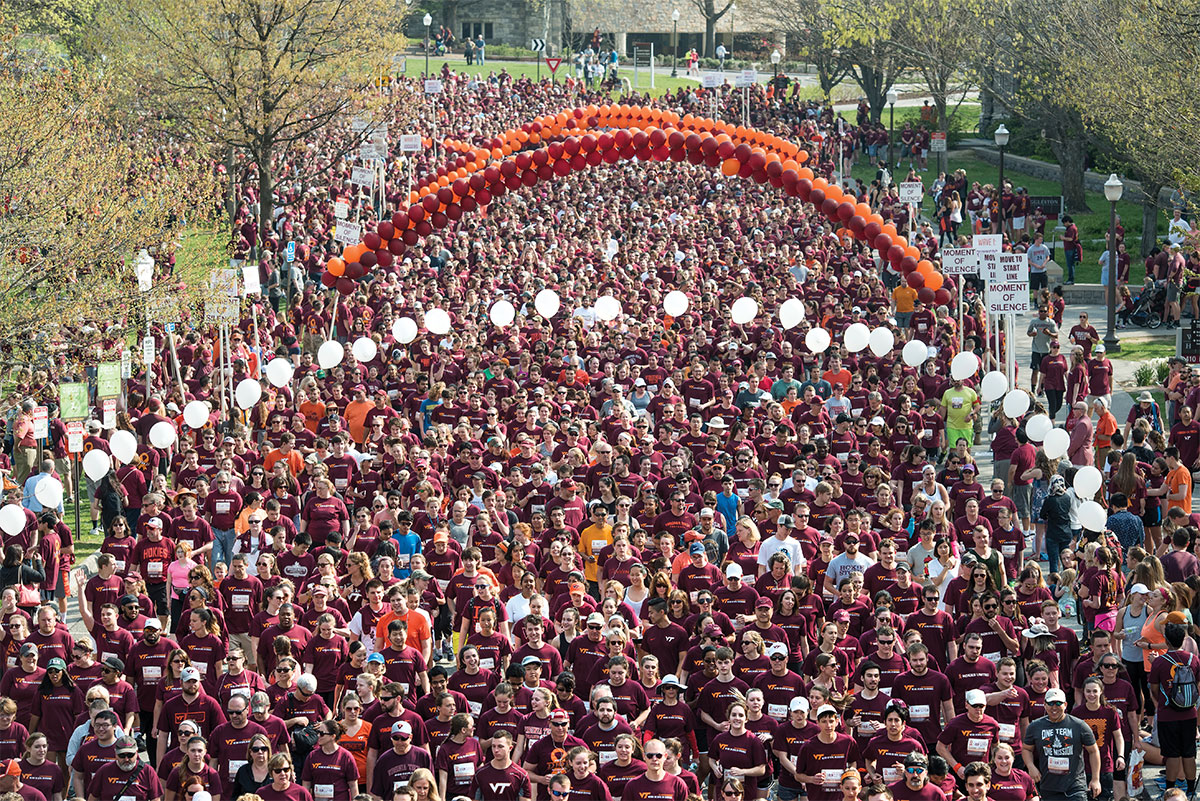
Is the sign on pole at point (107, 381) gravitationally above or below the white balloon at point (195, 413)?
above

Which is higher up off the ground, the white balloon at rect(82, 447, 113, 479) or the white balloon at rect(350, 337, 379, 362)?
the white balloon at rect(350, 337, 379, 362)

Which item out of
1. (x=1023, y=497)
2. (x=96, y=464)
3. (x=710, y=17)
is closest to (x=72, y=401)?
(x=96, y=464)

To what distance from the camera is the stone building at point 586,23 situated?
89312 mm

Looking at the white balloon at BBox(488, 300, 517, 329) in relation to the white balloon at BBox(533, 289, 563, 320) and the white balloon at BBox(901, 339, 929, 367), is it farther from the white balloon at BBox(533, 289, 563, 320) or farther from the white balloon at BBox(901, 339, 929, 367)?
the white balloon at BBox(901, 339, 929, 367)

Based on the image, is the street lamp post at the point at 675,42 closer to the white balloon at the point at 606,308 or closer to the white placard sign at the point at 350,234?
the white balloon at the point at 606,308

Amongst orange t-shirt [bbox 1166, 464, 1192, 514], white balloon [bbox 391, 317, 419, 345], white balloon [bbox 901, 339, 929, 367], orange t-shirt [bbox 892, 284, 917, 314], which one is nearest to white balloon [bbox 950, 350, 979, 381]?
white balloon [bbox 901, 339, 929, 367]

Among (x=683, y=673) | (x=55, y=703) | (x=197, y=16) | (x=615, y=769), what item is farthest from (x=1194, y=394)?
(x=197, y=16)

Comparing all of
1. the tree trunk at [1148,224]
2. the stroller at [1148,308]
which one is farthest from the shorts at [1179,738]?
the tree trunk at [1148,224]

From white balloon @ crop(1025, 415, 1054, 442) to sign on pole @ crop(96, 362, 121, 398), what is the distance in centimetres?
991

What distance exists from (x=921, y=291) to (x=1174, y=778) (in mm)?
10655

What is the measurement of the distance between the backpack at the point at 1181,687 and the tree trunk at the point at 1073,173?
32.4 meters

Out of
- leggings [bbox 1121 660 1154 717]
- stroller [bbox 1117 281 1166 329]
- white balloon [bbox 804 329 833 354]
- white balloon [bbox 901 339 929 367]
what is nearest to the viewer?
leggings [bbox 1121 660 1154 717]

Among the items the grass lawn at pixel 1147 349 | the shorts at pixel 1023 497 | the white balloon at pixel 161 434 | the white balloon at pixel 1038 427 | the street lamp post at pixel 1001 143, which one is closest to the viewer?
the white balloon at pixel 1038 427

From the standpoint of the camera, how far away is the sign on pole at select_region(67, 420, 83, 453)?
18203 millimetres
